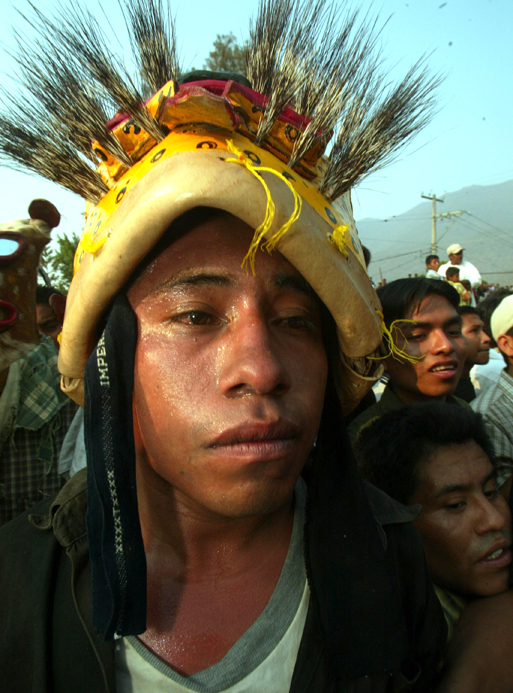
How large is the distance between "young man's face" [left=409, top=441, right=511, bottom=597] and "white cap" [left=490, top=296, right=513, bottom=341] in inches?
79.7

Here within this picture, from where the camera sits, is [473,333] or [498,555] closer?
[498,555]

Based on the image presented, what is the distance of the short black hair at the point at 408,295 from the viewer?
10.9 ft

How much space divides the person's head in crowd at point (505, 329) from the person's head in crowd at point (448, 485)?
1.60m

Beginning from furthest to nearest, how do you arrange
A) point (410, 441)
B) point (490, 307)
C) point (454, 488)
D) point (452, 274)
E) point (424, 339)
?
point (452, 274), point (490, 307), point (424, 339), point (410, 441), point (454, 488)

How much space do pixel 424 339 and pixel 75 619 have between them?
2646 millimetres

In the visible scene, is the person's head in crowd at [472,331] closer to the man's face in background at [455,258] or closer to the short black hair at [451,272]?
the short black hair at [451,272]

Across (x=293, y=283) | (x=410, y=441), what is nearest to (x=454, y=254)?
(x=410, y=441)

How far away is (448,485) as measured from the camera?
2209 millimetres

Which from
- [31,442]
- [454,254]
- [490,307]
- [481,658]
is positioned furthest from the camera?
[454,254]

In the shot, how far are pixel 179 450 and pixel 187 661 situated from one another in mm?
619

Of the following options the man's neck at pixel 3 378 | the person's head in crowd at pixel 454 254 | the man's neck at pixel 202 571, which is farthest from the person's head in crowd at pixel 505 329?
the person's head in crowd at pixel 454 254

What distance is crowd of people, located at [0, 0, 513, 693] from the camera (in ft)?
4.21

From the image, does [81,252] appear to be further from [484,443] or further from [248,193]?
[484,443]

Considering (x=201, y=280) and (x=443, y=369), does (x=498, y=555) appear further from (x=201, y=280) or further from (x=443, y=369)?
(x=201, y=280)
